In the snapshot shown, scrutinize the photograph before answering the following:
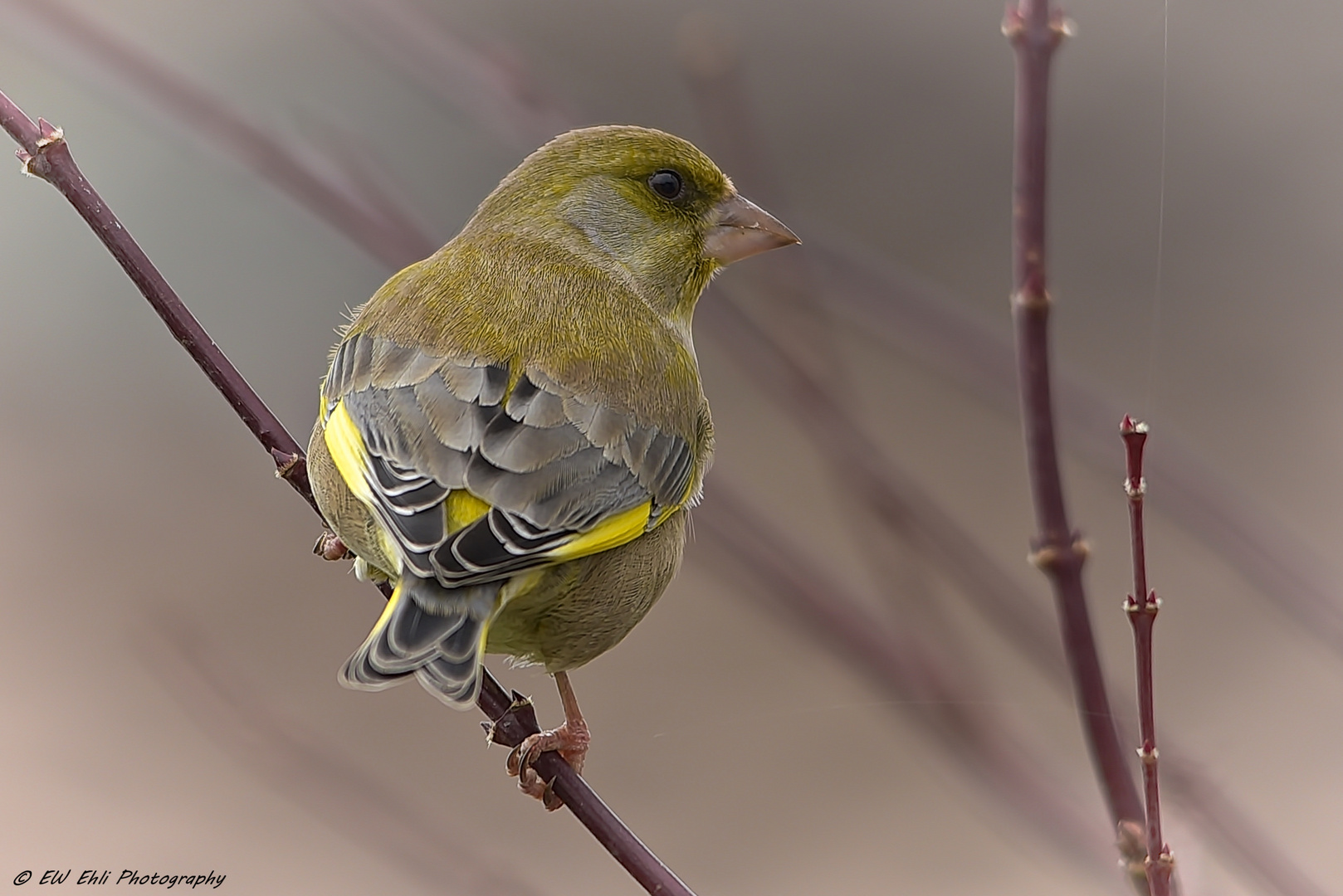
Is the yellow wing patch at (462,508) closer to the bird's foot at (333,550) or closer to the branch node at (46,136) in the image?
the bird's foot at (333,550)

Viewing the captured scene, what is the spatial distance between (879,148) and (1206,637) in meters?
3.56

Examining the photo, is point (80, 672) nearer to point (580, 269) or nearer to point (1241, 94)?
point (580, 269)

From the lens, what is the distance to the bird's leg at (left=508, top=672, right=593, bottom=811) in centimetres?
282

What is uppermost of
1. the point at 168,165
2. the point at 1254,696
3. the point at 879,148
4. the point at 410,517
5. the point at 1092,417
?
the point at 879,148

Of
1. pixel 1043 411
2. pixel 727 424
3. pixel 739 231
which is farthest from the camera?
pixel 727 424

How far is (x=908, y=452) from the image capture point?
869 centimetres

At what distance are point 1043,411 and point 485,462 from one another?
5.07 feet

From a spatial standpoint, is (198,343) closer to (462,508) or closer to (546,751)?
(462,508)

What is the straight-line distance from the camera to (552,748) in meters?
2.83

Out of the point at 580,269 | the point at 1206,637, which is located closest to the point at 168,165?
the point at 580,269

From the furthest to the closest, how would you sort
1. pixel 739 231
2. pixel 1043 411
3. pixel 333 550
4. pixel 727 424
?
pixel 727 424 < pixel 739 231 < pixel 333 550 < pixel 1043 411

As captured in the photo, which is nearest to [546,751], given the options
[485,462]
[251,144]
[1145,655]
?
[485,462]

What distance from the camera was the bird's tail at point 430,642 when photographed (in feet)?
7.50

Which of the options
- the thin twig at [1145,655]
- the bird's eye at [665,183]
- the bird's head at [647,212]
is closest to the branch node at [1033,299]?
the thin twig at [1145,655]
